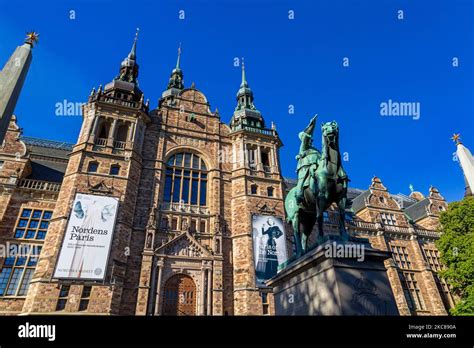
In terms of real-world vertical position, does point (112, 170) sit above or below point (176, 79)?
below

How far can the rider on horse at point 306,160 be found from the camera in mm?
7551

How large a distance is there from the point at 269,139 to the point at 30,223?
61.2ft

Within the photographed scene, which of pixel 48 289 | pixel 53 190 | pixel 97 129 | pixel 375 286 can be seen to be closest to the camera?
pixel 375 286

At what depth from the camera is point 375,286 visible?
211 inches

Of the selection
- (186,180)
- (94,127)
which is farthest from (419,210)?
(94,127)

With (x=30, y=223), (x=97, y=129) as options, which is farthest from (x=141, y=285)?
(x=97, y=129)

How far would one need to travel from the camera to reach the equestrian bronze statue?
6.84 metres

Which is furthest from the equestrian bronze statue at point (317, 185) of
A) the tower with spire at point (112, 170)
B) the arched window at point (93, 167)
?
the arched window at point (93, 167)

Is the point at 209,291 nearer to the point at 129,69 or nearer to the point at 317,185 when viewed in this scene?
the point at 317,185

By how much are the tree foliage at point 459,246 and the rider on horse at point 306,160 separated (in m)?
18.1

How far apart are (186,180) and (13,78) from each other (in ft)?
43.2

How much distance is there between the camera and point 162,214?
19906 mm

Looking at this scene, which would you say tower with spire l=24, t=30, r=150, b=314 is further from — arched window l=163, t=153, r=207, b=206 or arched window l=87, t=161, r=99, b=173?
arched window l=163, t=153, r=207, b=206
